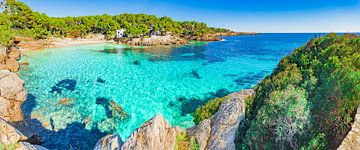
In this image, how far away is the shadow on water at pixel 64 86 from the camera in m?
22.1

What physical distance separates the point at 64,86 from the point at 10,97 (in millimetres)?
8132

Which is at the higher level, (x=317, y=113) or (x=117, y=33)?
(x=117, y=33)

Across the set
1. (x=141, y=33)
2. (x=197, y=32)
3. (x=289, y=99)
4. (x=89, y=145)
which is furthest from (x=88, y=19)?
(x=289, y=99)

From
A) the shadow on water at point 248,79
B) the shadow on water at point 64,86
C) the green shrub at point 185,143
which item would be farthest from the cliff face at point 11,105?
the shadow on water at point 248,79

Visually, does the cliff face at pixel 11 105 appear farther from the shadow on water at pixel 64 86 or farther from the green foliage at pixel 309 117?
the green foliage at pixel 309 117

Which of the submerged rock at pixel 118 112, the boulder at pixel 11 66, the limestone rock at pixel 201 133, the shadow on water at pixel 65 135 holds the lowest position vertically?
the shadow on water at pixel 65 135

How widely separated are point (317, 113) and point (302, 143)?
1.10m

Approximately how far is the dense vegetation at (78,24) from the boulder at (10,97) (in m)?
50.6

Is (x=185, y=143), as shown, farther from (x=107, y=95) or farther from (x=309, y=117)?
(x=107, y=95)

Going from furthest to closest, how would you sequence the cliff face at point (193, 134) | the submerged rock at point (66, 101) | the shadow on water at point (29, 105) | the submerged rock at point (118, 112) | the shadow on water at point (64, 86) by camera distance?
the shadow on water at point (64, 86) → the submerged rock at point (66, 101) → the shadow on water at point (29, 105) → the submerged rock at point (118, 112) → the cliff face at point (193, 134)

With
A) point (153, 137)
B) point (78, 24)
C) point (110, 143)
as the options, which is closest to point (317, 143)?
point (153, 137)

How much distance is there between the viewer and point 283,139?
653 cm

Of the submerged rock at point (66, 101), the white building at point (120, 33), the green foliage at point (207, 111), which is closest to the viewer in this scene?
the green foliage at point (207, 111)

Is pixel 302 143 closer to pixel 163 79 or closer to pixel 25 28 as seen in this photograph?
pixel 163 79
